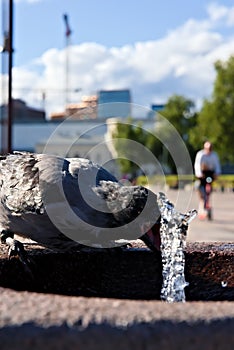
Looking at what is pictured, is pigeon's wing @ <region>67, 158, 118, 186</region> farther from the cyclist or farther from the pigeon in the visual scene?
the cyclist

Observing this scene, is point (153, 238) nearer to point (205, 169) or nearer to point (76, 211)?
point (76, 211)

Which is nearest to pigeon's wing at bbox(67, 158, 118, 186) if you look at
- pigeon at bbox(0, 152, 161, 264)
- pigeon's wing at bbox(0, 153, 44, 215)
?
pigeon at bbox(0, 152, 161, 264)

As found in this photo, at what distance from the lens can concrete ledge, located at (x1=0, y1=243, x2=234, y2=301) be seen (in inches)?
114

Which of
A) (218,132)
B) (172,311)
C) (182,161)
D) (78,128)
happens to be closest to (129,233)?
(182,161)

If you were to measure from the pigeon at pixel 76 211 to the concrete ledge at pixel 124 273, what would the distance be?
6cm

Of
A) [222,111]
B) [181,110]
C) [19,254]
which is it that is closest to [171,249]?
[19,254]

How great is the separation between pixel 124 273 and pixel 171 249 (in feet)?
0.88

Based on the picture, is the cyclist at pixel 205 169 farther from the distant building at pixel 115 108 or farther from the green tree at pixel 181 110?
the green tree at pixel 181 110

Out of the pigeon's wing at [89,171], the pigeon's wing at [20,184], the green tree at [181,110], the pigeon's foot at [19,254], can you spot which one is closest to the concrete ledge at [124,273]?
the pigeon's foot at [19,254]

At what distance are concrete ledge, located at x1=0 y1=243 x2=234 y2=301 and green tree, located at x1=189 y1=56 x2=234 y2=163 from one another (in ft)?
137

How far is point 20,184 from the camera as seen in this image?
3107mm

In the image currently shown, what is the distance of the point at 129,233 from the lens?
9.50 ft

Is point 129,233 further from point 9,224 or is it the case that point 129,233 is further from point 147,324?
point 147,324

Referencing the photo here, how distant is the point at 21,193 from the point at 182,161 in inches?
41.0
